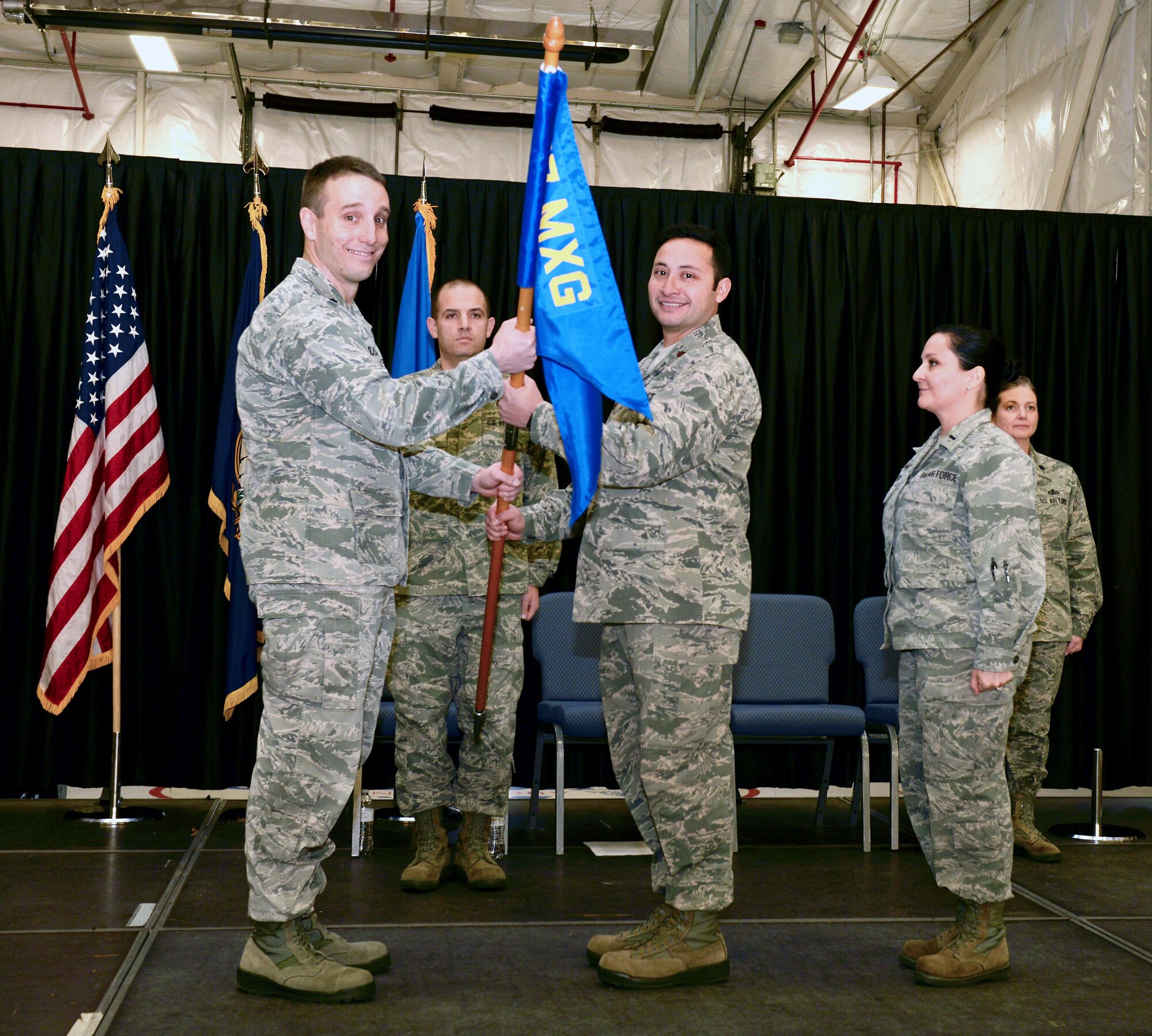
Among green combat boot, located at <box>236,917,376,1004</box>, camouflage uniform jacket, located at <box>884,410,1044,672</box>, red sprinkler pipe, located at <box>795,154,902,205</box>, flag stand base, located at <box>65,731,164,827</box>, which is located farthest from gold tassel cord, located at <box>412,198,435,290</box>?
red sprinkler pipe, located at <box>795,154,902,205</box>

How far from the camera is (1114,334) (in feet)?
18.8

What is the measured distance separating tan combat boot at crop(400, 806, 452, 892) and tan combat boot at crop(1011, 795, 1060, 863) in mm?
2075

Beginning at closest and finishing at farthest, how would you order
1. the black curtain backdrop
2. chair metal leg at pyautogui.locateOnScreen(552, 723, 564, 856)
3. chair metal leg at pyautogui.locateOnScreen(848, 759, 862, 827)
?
chair metal leg at pyautogui.locateOnScreen(552, 723, 564, 856)
chair metal leg at pyautogui.locateOnScreen(848, 759, 862, 827)
the black curtain backdrop

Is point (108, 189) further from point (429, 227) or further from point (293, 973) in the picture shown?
point (293, 973)

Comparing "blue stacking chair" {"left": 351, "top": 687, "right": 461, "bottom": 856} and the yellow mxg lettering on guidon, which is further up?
the yellow mxg lettering on guidon

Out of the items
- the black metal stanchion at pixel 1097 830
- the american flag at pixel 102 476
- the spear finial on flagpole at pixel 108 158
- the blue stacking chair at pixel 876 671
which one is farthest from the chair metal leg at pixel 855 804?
the spear finial on flagpole at pixel 108 158

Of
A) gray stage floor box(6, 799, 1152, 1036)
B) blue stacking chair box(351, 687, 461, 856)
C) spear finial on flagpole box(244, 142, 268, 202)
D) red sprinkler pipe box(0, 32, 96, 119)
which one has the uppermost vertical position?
red sprinkler pipe box(0, 32, 96, 119)

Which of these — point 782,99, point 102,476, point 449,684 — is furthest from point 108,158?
point 782,99

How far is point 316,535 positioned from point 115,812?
2.78 meters

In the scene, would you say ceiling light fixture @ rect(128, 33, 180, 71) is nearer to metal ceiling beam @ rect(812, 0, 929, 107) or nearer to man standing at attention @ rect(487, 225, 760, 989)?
metal ceiling beam @ rect(812, 0, 929, 107)

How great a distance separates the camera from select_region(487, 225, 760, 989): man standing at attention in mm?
2594

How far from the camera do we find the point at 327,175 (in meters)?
2.50

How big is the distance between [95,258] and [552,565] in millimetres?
2493

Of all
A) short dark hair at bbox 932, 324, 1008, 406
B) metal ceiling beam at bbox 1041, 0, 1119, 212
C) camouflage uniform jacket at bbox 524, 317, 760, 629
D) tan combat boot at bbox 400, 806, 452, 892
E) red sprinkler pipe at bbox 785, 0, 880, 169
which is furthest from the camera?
red sprinkler pipe at bbox 785, 0, 880, 169
